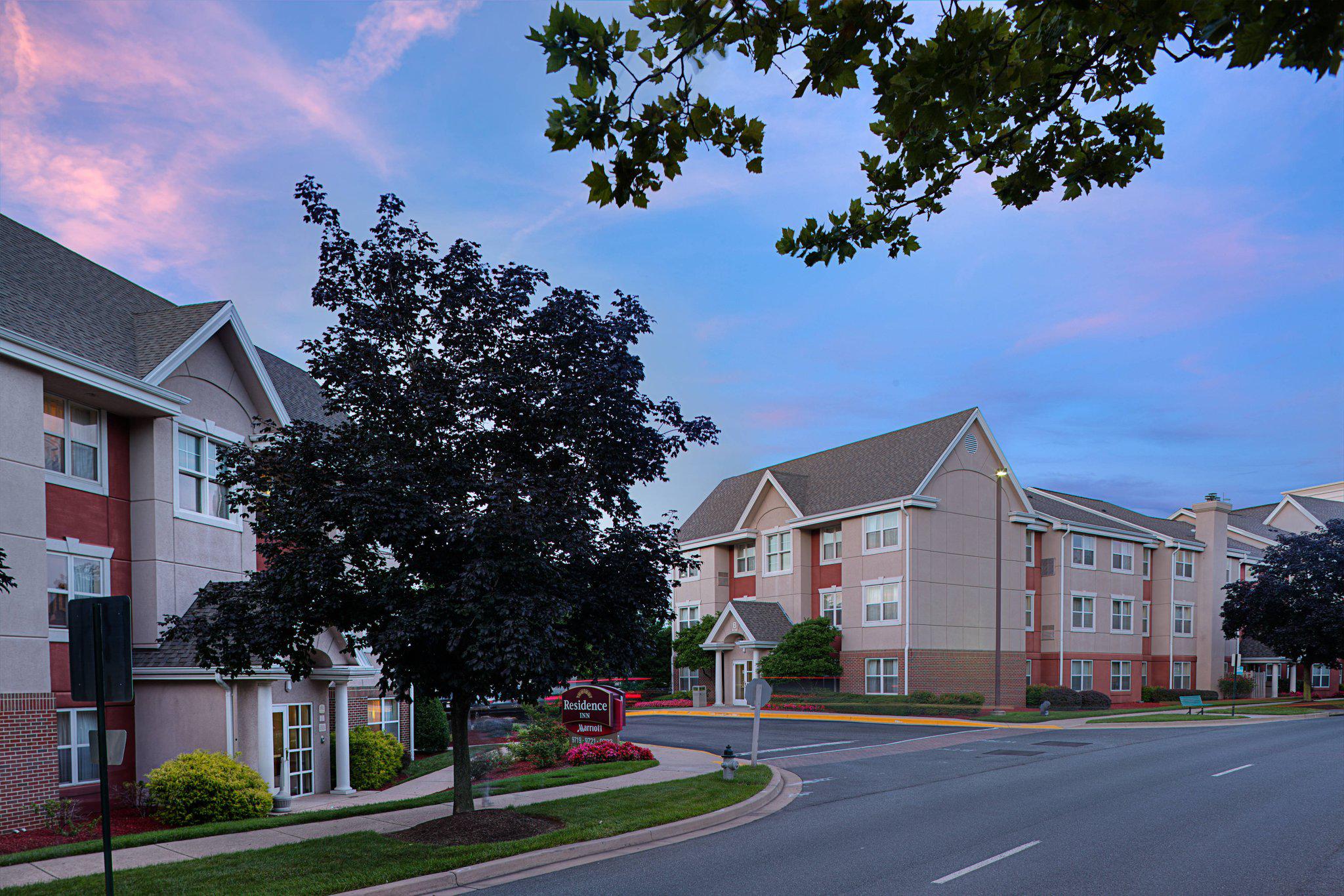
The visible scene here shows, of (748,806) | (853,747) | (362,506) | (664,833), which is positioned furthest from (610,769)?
(362,506)

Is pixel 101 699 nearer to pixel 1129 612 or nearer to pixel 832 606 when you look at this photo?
pixel 832 606

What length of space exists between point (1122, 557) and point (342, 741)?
41701mm

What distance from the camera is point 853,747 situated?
2589 cm

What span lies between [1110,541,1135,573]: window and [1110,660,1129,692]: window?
15.5 feet

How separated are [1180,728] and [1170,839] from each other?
21.8m

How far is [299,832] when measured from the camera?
1366 centimetres

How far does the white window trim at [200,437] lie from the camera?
20062 mm

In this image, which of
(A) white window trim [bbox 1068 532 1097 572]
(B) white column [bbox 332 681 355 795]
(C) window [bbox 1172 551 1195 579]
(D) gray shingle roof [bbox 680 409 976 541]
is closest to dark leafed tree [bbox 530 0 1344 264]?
(B) white column [bbox 332 681 355 795]

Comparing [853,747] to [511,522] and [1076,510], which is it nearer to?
[511,522]

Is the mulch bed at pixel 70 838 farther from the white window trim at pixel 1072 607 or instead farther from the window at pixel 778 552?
the white window trim at pixel 1072 607

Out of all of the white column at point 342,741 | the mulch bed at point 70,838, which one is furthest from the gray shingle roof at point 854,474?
the mulch bed at point 70,838

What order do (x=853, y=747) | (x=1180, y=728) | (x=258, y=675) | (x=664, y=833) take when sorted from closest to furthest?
(x=664, y=833), (x=258, y=675), (x=853, y=747), (x=1180, y=728)

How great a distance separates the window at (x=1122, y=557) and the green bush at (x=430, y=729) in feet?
117

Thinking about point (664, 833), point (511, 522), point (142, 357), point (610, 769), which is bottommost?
point (610, 769)
